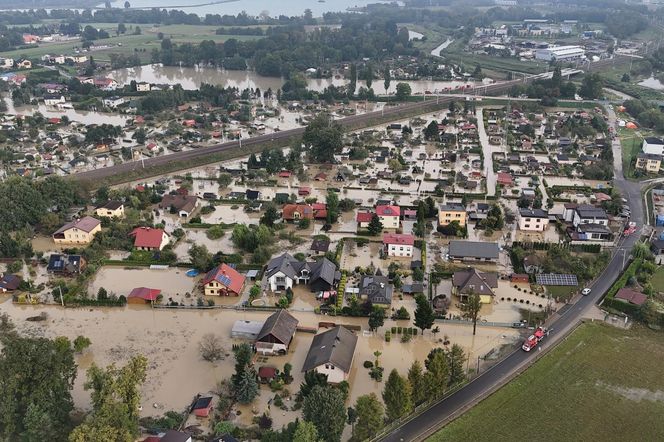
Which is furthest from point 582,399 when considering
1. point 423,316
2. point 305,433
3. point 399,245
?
point 399,245

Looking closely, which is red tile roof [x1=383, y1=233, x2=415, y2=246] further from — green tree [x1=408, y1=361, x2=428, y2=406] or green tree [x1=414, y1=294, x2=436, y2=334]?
green tree [x1=408, y1=361, x2=428, y2=406]

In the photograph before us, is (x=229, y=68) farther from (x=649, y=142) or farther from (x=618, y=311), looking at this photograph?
(x=618, y=311)

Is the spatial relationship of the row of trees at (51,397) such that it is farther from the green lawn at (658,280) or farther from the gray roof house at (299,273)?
the green lawn at (658,280)

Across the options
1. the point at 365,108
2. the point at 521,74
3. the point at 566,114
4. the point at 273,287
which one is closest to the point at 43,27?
the point at 365,108

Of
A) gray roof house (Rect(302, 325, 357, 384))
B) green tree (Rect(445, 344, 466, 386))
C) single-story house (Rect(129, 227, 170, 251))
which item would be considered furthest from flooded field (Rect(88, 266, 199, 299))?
green tree (Rect(445, 344, 466, 386))

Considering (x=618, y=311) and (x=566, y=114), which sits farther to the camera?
(x=566, y=114)
